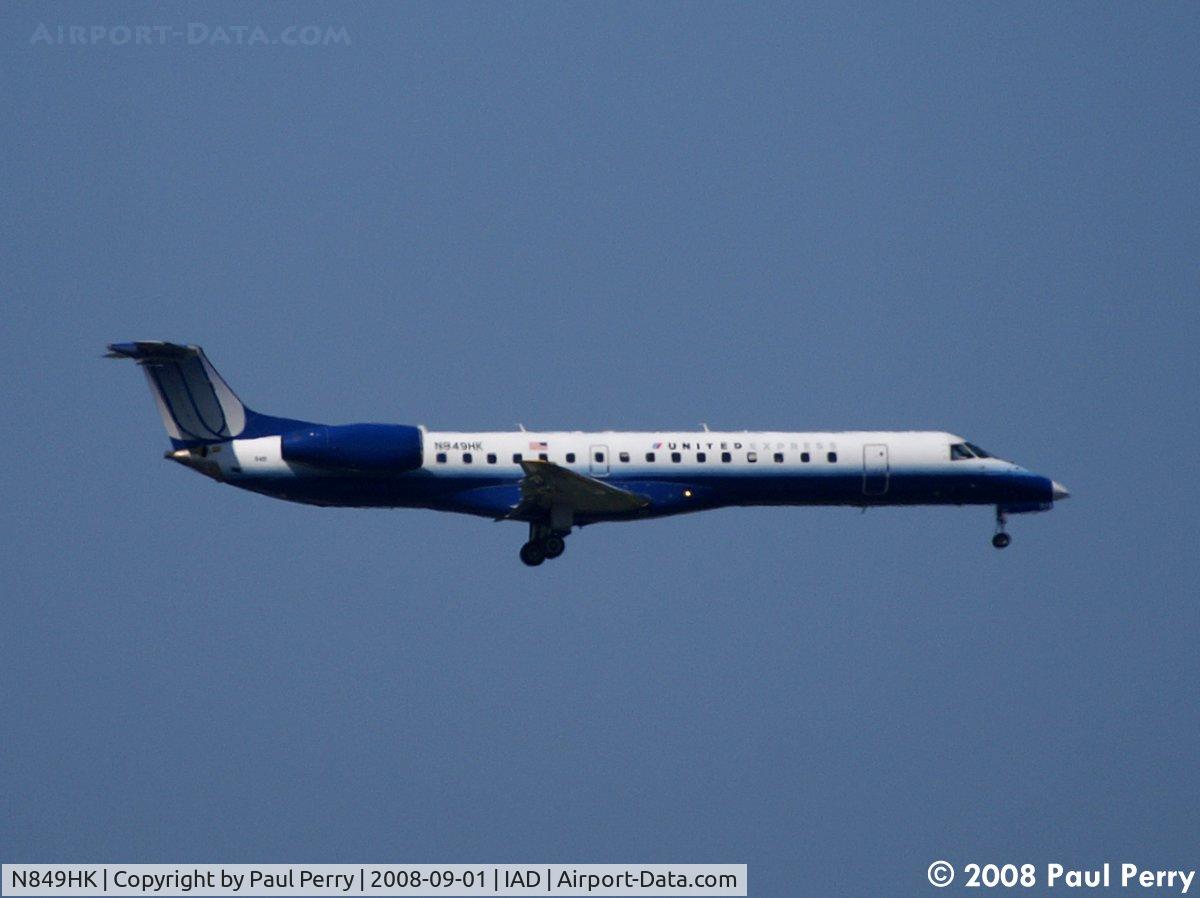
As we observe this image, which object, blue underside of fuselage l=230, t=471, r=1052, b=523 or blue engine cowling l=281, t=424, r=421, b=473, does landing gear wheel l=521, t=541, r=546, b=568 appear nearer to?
blue underside of fuselage l=230, t=471, r=1052, b=523

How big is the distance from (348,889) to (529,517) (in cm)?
1245

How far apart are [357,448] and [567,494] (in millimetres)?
4645

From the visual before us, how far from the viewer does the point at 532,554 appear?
55.8 metres

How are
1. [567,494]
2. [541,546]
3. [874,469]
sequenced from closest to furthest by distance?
[567,494] → [541,546] → [874,469]

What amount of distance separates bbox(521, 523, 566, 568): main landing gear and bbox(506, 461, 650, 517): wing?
24.2 inches

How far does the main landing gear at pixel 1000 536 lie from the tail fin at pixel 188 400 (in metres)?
17.3

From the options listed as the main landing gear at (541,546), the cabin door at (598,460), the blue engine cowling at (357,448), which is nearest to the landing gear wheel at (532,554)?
the main landing gear at (541,546)

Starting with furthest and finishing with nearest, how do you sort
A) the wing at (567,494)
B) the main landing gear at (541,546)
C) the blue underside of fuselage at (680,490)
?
1. the main landing gear at (541,546)
2. the blue underside of fuselage at (680,490)
3. the wing at (567,494)

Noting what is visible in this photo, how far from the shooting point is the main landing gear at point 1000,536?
194 ft

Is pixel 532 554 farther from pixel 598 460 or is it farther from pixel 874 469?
pixel 874 469

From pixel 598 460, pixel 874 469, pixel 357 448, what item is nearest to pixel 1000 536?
Result: pixel 874 469

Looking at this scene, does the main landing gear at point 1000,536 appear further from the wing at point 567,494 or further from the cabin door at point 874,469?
the wing at point 567,494

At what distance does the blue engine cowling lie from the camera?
5400cm

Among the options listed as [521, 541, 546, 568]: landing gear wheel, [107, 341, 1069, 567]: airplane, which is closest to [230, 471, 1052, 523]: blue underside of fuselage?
[107, 341, 1069, 567]: airplane
